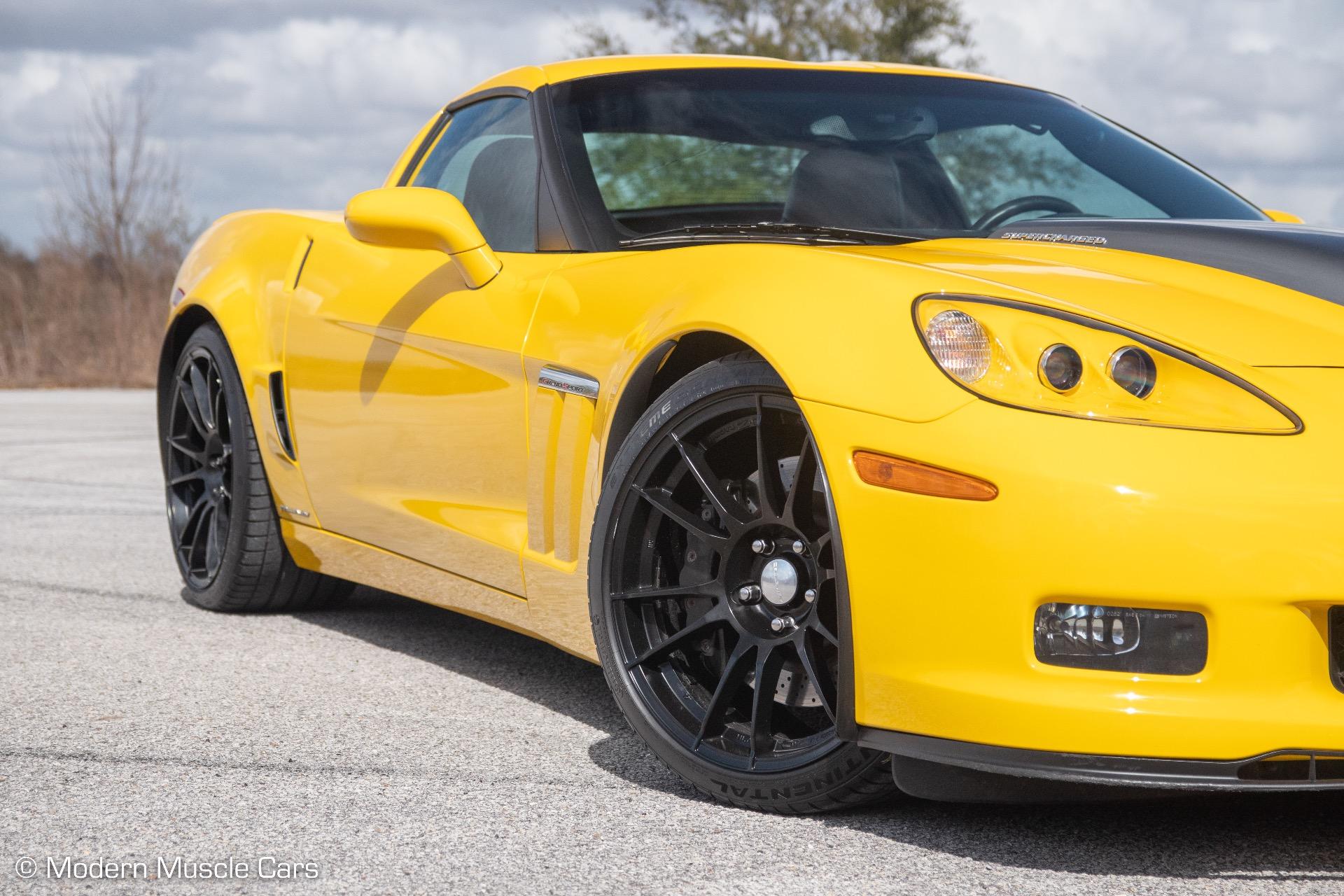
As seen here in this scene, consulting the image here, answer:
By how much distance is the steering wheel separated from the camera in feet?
11.6

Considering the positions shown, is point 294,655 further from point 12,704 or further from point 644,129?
point 644,129

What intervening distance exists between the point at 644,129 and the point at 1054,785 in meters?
1.87

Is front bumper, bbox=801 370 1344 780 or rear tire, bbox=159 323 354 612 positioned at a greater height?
front bumper, bbox=801 370 1344 780

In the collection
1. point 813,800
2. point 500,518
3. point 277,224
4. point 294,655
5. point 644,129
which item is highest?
point 644,129

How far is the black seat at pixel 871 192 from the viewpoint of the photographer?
3.31 meters

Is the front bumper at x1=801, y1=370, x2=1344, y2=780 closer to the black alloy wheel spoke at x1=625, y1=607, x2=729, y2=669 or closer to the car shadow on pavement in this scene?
the car shadow on pavement

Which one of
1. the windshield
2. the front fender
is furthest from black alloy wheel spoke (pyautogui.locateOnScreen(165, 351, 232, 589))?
the windshield

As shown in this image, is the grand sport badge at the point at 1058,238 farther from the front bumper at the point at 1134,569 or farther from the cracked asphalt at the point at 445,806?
the cracked asphalt at the point at 445,806

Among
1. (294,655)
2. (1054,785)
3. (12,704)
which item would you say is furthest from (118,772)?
(1054,785)

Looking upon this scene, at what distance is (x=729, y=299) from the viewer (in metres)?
2.61

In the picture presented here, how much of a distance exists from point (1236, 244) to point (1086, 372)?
634 millimetres

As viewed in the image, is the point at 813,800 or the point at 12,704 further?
the point at 12,704

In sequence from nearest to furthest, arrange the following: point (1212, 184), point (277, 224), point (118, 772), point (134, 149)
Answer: point (118, 772)
point (1212, 184)
point (277, 224)
point (134, 149)

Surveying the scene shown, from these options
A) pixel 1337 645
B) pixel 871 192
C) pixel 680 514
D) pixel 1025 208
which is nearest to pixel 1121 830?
pixel 1337 645
